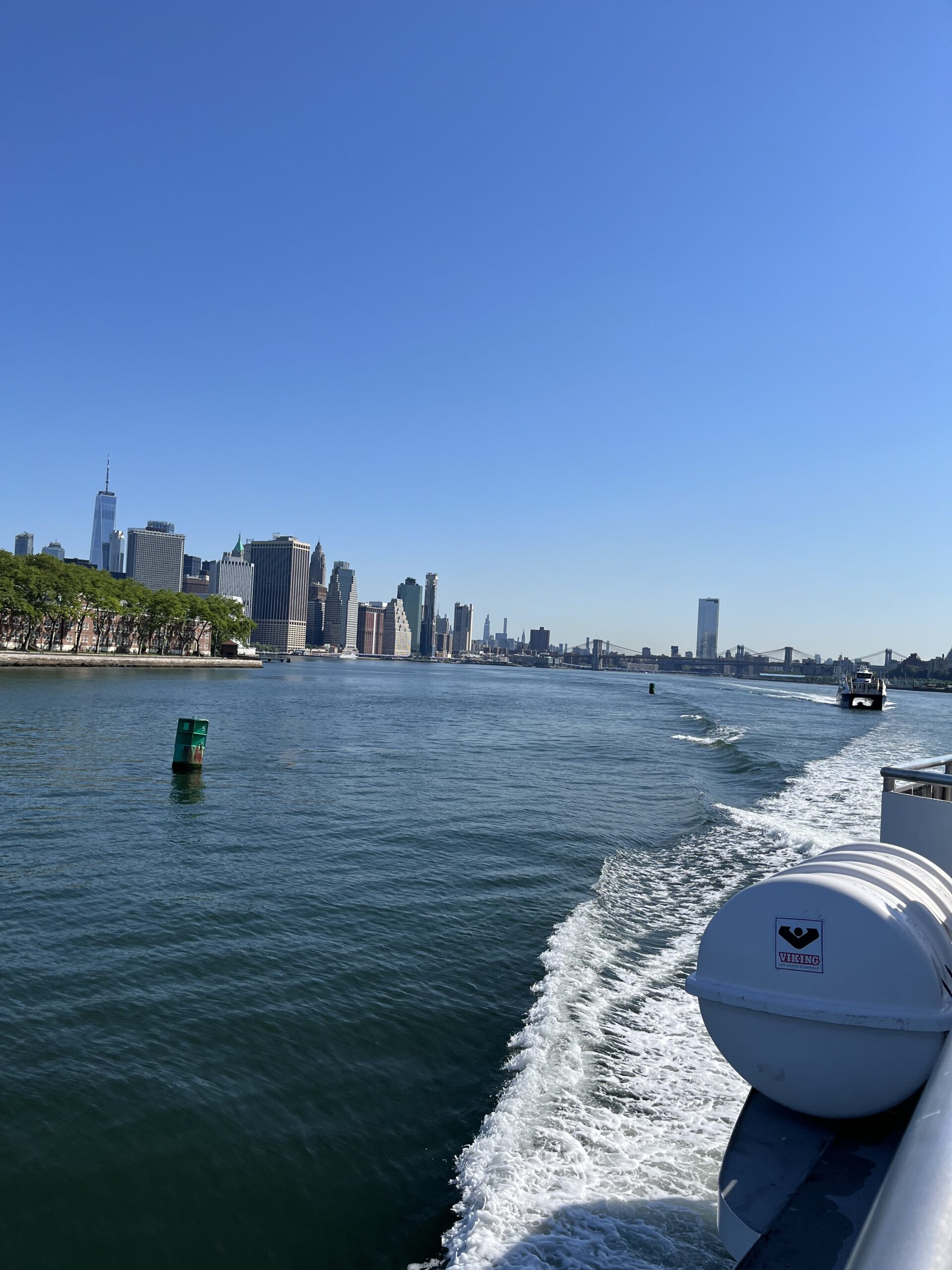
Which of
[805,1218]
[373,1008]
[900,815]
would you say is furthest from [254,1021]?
[900,815]

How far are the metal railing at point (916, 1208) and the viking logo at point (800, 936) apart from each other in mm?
3786

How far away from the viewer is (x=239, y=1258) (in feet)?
18.7

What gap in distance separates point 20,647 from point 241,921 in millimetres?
116566

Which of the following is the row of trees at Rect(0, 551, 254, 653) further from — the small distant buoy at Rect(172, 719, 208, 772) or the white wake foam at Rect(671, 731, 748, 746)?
the small distant buoy at Rect(172, 719, 208, 772)

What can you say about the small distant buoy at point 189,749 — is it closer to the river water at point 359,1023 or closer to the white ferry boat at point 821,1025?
the river water at point 359,1023

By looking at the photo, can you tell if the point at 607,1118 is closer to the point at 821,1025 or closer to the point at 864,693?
the point at 821,1025

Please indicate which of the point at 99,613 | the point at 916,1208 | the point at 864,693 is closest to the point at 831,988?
the point at 916,1208

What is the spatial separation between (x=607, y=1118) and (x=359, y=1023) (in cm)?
293

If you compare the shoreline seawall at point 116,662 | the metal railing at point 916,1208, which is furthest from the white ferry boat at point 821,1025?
the shoreline seawall at point 116,662

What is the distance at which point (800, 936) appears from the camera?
17.3 ft

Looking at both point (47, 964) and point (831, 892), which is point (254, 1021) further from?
point (831, 892)

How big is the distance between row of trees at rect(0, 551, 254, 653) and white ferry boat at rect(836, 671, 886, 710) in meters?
96.8

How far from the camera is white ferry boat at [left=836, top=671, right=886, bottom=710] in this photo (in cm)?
9619

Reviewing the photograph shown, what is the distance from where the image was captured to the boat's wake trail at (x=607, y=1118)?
5750mm
